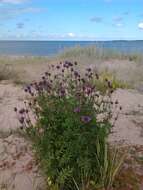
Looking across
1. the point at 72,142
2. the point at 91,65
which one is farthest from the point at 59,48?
the point at 72,142

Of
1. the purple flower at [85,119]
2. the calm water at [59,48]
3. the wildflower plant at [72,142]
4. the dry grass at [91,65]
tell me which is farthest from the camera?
the calm water at [59,48]

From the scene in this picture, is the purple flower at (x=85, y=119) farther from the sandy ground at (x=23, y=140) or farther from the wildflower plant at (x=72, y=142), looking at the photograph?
the sandy ground at (x=23, y=140)

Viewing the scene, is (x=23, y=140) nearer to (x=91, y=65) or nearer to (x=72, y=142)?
(x=72, y=142)

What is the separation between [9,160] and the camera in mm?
5371

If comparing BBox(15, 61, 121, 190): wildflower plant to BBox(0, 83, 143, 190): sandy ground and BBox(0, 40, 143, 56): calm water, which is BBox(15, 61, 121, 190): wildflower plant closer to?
BBox(0, 83, 143, 190): sandy ground

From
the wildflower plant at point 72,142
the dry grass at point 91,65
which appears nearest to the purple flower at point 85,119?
the wildflower plant at point 72,142

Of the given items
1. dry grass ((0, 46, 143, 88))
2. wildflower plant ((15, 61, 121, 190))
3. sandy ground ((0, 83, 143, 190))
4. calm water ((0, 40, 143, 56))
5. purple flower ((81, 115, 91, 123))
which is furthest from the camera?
calm water ((0, 40, 143, 56))

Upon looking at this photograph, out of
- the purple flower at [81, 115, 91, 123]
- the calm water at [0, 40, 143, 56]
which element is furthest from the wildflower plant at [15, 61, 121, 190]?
the calm water at [0, 40, 143, 56]

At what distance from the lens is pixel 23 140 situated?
5906 mm

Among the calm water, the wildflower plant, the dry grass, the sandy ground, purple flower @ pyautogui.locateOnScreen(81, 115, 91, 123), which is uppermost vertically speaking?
purple flower @ pyautogui.locateOnScreen(81, 115, 91, 123)

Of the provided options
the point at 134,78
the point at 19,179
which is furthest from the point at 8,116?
the point at 134,78

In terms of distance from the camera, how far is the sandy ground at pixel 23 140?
4.92 m

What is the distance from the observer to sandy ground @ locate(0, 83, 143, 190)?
4.92 m

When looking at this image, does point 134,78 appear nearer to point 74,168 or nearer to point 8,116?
point 8,116
